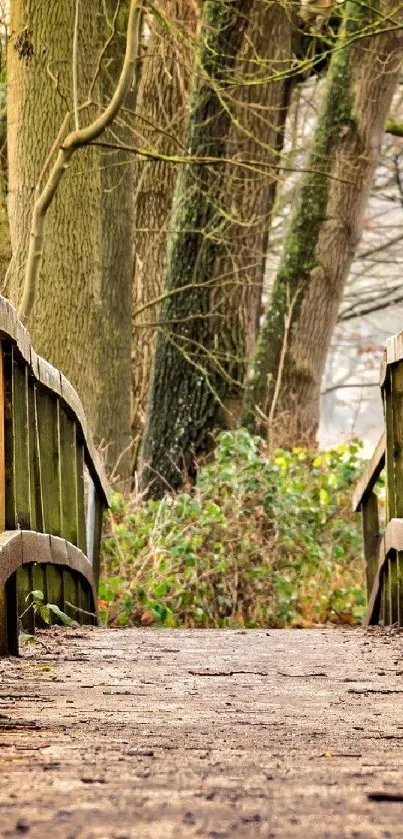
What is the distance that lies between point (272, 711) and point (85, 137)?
6.79 m

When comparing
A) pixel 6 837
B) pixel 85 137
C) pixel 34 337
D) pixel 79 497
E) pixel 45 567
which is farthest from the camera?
pixel 34 337

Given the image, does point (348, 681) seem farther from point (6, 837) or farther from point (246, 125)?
point (246, 125)

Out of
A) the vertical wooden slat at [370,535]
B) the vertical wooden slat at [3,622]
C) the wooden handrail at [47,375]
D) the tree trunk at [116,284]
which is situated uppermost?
the tree trunk at [116,284]

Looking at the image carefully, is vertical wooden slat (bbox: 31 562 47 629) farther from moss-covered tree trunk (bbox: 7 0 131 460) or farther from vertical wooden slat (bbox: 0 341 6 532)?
moss-covered tree trunk (bbox: 7 0 131 460)

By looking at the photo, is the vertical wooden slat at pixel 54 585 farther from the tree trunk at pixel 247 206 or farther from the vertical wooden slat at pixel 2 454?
the tree trunk at pixel 247 206

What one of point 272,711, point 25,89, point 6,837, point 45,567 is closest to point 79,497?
point 45,567

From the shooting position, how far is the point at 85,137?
942cm

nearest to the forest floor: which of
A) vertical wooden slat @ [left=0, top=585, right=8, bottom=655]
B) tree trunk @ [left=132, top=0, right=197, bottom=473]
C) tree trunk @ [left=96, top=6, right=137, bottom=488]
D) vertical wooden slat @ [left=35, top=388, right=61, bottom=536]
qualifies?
vertical wooden slat @ [left=0, top=585, right=8, bottom=655]

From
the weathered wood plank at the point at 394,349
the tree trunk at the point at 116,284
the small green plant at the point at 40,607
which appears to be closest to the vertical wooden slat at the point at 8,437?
the small green plant at the point at 40,607

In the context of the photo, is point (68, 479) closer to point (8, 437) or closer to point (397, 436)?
point (397, 436)

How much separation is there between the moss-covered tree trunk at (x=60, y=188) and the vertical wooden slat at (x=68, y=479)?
366 cm

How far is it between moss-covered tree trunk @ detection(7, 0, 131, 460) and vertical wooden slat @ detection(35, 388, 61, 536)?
14.3 ft

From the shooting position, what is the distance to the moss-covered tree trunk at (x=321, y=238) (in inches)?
510

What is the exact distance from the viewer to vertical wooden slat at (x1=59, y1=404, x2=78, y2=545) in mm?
6297
